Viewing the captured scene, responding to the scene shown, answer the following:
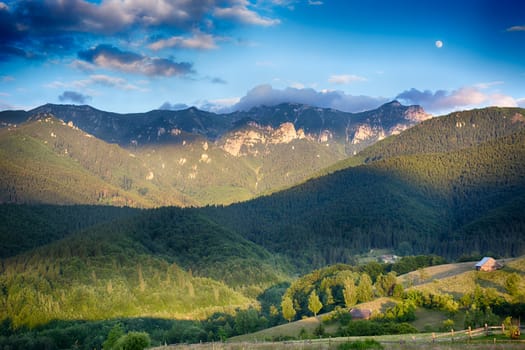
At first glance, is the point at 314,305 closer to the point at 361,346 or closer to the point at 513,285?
the point at 513,285

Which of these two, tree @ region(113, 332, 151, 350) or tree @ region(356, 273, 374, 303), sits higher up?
tree @ region(113, 332, 151, 350)

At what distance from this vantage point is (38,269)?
16925 centimetres

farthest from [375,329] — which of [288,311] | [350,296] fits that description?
[288,311]

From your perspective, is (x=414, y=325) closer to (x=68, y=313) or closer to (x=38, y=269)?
(x=68, y=313)

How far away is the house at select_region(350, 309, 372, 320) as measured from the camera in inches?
4070

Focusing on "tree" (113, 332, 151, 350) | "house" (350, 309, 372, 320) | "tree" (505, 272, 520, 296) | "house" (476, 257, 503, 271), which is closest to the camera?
"tree" (113, 332, 151, 350)

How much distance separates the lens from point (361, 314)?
105 meters

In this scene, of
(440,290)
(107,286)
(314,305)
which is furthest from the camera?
(107,286)

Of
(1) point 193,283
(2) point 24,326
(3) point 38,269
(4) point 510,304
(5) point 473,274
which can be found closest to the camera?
(4) point 510,304

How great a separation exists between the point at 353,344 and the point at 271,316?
91.5 m

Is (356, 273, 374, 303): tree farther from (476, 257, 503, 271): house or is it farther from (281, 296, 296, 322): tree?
(476, 257, 503, 271): house

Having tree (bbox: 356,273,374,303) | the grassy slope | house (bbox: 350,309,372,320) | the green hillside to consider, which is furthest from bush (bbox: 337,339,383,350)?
the green hillside

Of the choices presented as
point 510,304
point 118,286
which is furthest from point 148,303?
point 510,304

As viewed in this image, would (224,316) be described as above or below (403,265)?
below
